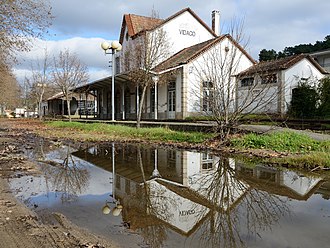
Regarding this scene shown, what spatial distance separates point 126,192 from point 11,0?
8.04 m

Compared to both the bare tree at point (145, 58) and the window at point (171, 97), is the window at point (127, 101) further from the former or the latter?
the bare tree at point (145, 58)

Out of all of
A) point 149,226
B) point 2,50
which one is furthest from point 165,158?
point 2,50

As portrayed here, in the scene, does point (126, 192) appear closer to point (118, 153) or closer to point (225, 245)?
point (225, 245)

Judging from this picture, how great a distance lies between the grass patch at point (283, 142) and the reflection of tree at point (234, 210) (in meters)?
4.38

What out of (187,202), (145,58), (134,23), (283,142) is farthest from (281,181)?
(134,23)

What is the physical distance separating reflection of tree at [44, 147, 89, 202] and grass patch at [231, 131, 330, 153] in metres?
5.93

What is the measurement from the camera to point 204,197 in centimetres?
550

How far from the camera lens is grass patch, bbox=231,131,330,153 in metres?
10.3

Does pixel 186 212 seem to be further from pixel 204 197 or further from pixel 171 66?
pixel 171 66

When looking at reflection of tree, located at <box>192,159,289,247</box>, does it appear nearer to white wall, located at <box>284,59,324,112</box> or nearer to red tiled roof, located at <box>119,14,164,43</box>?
white wall, located at <box>284,59,324,112</box>

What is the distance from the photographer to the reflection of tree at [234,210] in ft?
12.4

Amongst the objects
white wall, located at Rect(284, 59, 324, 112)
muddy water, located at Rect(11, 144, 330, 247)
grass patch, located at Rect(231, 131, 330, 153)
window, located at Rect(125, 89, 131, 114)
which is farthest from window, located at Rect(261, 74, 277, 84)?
window, located at Rect(125, 89, 131, 114)

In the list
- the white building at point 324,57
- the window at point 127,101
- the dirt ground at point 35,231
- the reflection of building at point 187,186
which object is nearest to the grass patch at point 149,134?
the reflection of building at point 187,186

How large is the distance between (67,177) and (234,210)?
4.05 m
